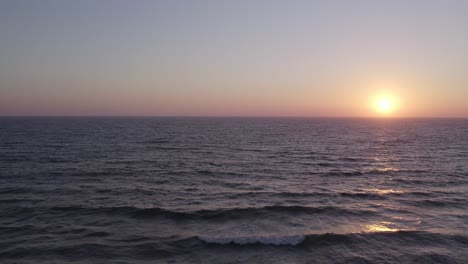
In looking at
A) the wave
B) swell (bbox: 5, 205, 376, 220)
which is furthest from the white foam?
swell (bbox: 5, 205, 376, 220)

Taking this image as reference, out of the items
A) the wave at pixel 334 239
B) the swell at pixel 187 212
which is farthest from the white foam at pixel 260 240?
the swell at pixel 187 212

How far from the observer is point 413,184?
3092 cm

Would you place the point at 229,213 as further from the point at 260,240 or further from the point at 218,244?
the point at 218,244

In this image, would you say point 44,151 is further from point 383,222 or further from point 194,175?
point 383,222

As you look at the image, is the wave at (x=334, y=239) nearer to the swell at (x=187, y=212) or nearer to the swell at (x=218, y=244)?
the swell at (x=218, y=244)

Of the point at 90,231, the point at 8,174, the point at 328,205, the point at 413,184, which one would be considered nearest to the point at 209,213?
the point at 90,231

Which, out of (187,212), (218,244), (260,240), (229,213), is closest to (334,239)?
(260,240)

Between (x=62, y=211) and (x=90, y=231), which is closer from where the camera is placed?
(x=90, y=231)

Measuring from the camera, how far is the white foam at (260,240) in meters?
16.9

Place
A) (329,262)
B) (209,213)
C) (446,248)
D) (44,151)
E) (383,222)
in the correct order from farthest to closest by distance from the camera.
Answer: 1. (44,151)
2. (209,213)
3. (383,222)
4. (446,248)
5. (329,262)

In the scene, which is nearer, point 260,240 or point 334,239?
point 260,240

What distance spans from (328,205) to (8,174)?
3129cm

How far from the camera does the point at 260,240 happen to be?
56.0ft

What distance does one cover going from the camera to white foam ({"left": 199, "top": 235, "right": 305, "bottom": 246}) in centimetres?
1686
